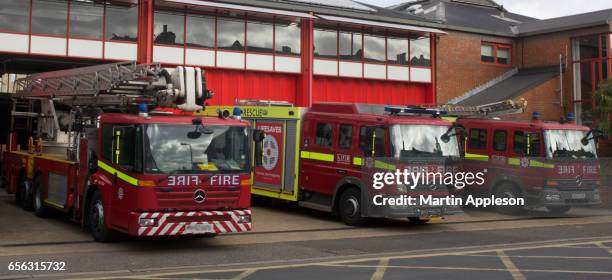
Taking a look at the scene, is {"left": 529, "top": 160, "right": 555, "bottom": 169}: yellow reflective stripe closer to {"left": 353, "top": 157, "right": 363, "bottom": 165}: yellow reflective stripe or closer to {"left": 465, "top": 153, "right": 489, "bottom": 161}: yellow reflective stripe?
{"left": 465, "top": 153, "right": 489, "bottom": 161}: yellow reflective stripe

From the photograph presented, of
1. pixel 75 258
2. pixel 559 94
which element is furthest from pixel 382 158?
pixel 559 94

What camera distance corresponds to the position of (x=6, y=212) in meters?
16.1

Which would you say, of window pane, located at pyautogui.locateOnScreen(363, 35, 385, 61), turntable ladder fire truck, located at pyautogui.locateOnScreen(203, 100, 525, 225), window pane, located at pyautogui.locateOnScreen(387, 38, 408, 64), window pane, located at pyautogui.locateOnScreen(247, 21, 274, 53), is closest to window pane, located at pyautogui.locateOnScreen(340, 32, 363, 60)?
window pane, located at pyautogui.locateOnScreen(363, 35, 385, 61)

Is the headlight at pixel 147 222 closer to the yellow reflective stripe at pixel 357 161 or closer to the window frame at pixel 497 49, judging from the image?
the yellow reflective stripe at pixel 357 161

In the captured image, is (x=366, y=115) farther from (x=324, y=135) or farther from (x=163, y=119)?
(x=163, y=119)

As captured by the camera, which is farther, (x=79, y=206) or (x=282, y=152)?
(x=282, y=152)

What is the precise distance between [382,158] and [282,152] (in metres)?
3.73

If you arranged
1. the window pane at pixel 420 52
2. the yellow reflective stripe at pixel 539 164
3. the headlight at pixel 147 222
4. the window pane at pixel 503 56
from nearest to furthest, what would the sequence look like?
the headlight at pixel 147 222 → the yellow reflective stripe at pixel 539 164 → the window pane at pixel 420 52 → the window pane at pixel 503 56

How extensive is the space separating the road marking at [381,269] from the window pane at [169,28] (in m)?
18.9

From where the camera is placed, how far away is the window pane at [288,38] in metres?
29.7

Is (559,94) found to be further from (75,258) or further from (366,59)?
(75,258)

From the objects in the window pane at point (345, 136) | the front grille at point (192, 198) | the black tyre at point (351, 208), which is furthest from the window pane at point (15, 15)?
the front grille at point (192, 198)

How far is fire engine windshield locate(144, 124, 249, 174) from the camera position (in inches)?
426

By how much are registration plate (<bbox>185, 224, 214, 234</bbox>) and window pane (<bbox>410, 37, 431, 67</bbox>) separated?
77.6 ft
